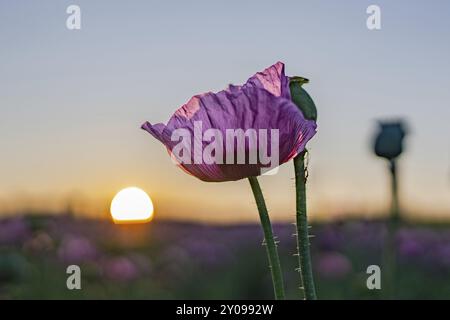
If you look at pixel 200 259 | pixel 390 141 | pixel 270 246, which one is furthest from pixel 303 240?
pixel 200 259

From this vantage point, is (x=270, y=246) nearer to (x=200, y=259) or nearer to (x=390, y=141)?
(x=390, y=141)

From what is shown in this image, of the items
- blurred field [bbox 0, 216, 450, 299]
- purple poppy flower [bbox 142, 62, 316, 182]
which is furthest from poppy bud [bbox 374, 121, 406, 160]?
blurred field [bbox 0, 216, 450, 299]

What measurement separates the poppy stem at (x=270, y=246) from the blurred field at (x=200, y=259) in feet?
5.06

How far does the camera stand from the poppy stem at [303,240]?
429mm

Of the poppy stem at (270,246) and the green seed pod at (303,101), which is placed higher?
the green seed pod at (303,101)

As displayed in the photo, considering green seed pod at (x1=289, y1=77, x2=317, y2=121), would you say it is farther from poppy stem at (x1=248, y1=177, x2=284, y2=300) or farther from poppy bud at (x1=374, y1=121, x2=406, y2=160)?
poppy bud at (x1=374, y1=121, x2=406, y2=160)

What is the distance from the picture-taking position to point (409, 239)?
9.34ft

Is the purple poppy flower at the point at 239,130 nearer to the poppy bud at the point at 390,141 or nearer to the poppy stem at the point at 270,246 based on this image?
the poppy stem at the point at 270,246

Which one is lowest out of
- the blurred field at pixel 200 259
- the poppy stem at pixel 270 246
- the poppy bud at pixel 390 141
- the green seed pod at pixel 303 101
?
the blurred field at pixel 200 259

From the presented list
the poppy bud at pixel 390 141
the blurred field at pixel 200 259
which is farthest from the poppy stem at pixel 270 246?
the blurred field at pixel 200 259

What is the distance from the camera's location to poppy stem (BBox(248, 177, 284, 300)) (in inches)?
16.7

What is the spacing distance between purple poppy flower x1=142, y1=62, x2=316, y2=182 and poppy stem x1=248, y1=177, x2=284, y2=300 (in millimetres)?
27

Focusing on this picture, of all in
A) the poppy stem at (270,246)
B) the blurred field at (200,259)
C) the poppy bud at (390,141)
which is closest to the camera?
the poppy stem at (270,246)
